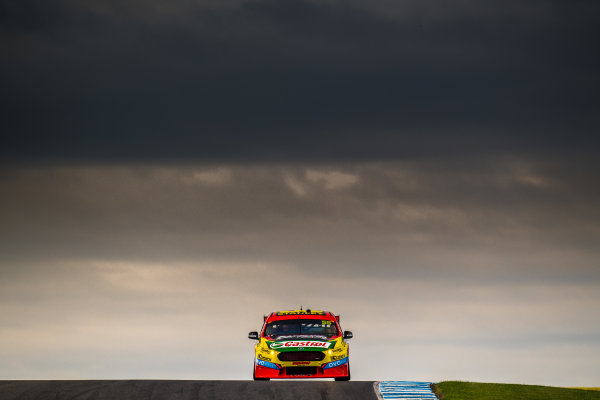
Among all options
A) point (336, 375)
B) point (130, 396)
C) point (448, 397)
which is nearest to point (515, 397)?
point (448, 397)

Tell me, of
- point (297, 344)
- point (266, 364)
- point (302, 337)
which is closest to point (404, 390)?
point (297, 344)

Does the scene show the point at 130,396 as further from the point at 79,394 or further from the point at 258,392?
the point at 258,392

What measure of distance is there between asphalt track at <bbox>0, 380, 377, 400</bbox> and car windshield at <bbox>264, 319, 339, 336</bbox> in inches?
85.6

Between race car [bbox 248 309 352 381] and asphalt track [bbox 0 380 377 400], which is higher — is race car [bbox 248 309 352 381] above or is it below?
above

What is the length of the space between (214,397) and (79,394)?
9.77 ft

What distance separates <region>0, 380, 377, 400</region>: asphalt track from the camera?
63.7 feet

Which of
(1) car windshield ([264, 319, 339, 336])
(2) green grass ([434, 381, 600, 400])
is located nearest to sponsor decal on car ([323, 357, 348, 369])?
(1) car windshield ([264, 319, 339, 336])

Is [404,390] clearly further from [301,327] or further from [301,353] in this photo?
[301,327]

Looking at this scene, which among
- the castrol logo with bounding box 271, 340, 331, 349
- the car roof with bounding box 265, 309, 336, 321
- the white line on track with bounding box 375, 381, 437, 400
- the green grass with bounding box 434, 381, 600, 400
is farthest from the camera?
the car roof with bounding box 265, 309, 336, 321

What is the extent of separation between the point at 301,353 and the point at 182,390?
3.75 m

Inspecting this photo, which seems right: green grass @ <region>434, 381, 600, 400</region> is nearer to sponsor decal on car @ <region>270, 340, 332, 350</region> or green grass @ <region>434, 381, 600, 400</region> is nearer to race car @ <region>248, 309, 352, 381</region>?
race car @ <region>248, 309, 352, 381</region>

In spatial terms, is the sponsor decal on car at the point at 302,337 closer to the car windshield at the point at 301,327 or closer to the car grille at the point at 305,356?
the car windshield at the point at 301,327

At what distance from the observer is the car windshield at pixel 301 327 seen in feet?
78.9

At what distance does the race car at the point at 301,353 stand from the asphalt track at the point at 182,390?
95 centimetres
